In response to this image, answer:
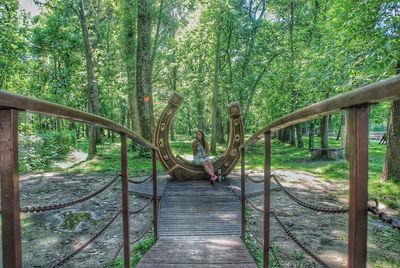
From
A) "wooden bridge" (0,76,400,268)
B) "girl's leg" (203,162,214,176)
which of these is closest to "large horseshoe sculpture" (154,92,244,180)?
"girl's leg" (203,162,214,176)

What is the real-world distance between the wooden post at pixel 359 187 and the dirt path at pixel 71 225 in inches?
118

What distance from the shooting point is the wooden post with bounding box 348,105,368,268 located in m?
1.08

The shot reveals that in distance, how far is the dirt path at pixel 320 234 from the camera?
3928 millimetres

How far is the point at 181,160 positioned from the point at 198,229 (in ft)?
12.3

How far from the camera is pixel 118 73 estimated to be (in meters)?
17.2

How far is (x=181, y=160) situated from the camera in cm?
825

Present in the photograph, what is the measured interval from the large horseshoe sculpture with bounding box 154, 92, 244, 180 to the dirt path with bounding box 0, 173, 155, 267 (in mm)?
1381

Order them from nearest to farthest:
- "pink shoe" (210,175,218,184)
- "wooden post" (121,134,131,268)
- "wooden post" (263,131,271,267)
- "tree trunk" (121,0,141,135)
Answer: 1. "wooden post" (121,134,131,268)
2. "wooden post" (263,131,271,267)
3. "pink shoe" (210,175,218,184)
4. "tree trunk" (121,0,141,135)

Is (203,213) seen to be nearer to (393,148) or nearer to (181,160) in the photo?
(181,160)

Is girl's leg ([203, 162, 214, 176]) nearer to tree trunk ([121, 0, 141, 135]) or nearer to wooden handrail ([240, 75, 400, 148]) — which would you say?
wooden handrail ([240, 75, 400, 148])

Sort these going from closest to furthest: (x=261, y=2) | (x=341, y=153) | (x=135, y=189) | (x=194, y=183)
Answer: (x=135, y=189)
(x=194, y=183)
(x=341, y=153)
(x=261, y=2)

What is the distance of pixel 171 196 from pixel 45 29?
1170 cm

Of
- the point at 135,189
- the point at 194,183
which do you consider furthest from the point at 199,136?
the point at 135,189

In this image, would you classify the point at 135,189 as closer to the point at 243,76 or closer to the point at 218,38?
the point at 218,38
